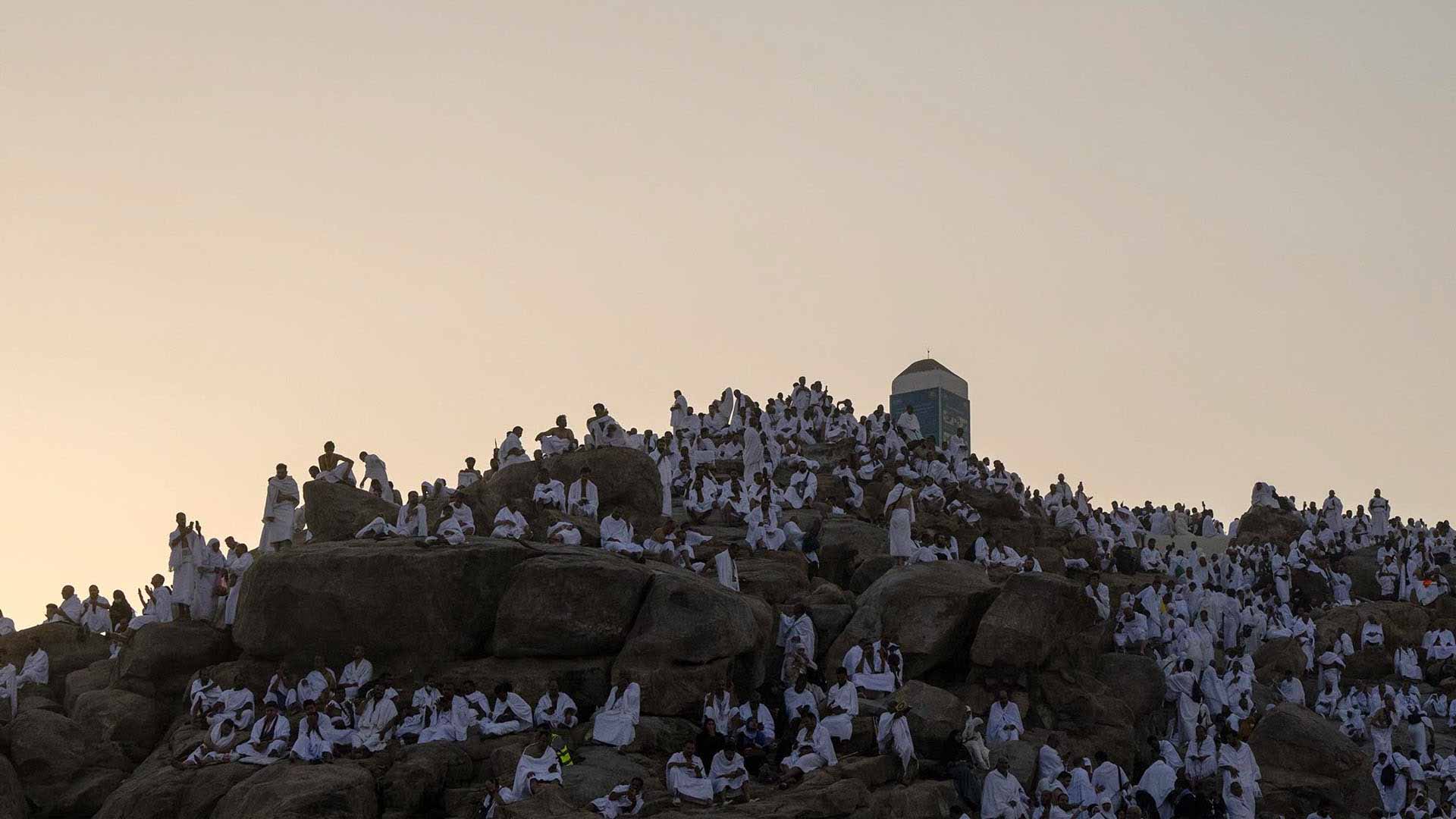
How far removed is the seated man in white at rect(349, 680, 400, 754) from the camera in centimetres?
2317

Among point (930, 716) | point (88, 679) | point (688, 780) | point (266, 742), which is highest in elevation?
point (88, 679)

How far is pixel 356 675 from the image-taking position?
81.7ft

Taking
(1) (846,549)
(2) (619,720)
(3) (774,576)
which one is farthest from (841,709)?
(1) (846,549)

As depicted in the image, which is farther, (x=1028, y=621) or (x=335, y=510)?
(x=335, y=510)

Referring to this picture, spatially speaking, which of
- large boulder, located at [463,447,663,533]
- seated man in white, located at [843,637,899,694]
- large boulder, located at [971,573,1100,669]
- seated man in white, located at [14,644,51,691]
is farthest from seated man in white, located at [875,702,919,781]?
seated man in white, located at [14,644,51,691]

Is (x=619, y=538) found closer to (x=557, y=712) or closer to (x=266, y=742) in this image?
(x=557, y=712)

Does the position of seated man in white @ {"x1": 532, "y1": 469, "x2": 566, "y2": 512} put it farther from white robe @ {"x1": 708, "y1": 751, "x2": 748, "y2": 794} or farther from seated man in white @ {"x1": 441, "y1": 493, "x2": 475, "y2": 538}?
white robe @ {"x1": 708, "y1": 751, "x2": 748, "y2": 794}

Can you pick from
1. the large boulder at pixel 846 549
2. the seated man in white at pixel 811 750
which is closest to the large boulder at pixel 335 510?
the large boulder at pixel 846 549

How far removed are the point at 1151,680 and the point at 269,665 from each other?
18275mm

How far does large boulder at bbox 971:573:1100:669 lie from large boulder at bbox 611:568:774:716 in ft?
16.1

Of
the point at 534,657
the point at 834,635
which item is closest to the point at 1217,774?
the point at 834,635

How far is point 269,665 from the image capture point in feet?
84.0

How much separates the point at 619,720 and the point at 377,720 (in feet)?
13.4

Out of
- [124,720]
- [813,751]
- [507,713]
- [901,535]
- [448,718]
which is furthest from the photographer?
[901,535]
